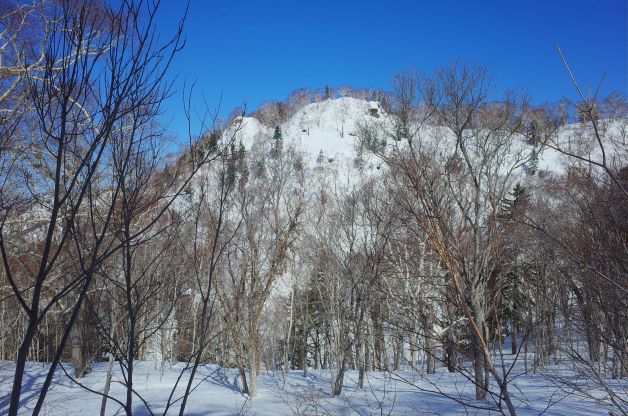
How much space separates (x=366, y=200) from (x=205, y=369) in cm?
1028

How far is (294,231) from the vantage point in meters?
12.2

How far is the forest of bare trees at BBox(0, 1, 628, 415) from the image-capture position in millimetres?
1748

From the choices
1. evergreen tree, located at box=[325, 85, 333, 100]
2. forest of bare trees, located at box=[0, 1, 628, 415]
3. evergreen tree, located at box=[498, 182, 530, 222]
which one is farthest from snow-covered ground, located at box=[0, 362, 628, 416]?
evergreen tree, located at box=[325, 85, 333, 100]

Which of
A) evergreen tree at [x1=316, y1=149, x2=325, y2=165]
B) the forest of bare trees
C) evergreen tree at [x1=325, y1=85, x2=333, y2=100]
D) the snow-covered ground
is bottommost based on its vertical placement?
the snow-covered ground

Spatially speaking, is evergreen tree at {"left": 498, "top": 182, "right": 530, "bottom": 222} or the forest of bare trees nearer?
the forest of bare trees

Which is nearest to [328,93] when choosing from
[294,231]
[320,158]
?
[320,158]

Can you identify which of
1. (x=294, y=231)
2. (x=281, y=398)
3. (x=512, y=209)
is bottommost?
(x=281, y=398)

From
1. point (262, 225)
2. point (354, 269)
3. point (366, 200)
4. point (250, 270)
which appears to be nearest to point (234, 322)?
point (250, 270)

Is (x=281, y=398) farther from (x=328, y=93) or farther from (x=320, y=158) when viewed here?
(x=328, y=93)

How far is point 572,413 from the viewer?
7.92 metres

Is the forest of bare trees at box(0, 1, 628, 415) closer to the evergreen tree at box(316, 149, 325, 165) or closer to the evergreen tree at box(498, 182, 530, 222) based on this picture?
the evergreen tree at box(498, 182, 530, 222)

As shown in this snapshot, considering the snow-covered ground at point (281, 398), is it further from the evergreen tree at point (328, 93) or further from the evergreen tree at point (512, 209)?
the evergreen tree at point (328, 93)

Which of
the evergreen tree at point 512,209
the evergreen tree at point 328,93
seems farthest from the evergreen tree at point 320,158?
the evergreen tree at point 512,209

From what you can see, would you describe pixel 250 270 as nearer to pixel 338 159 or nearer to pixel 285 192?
pixel 285 192
